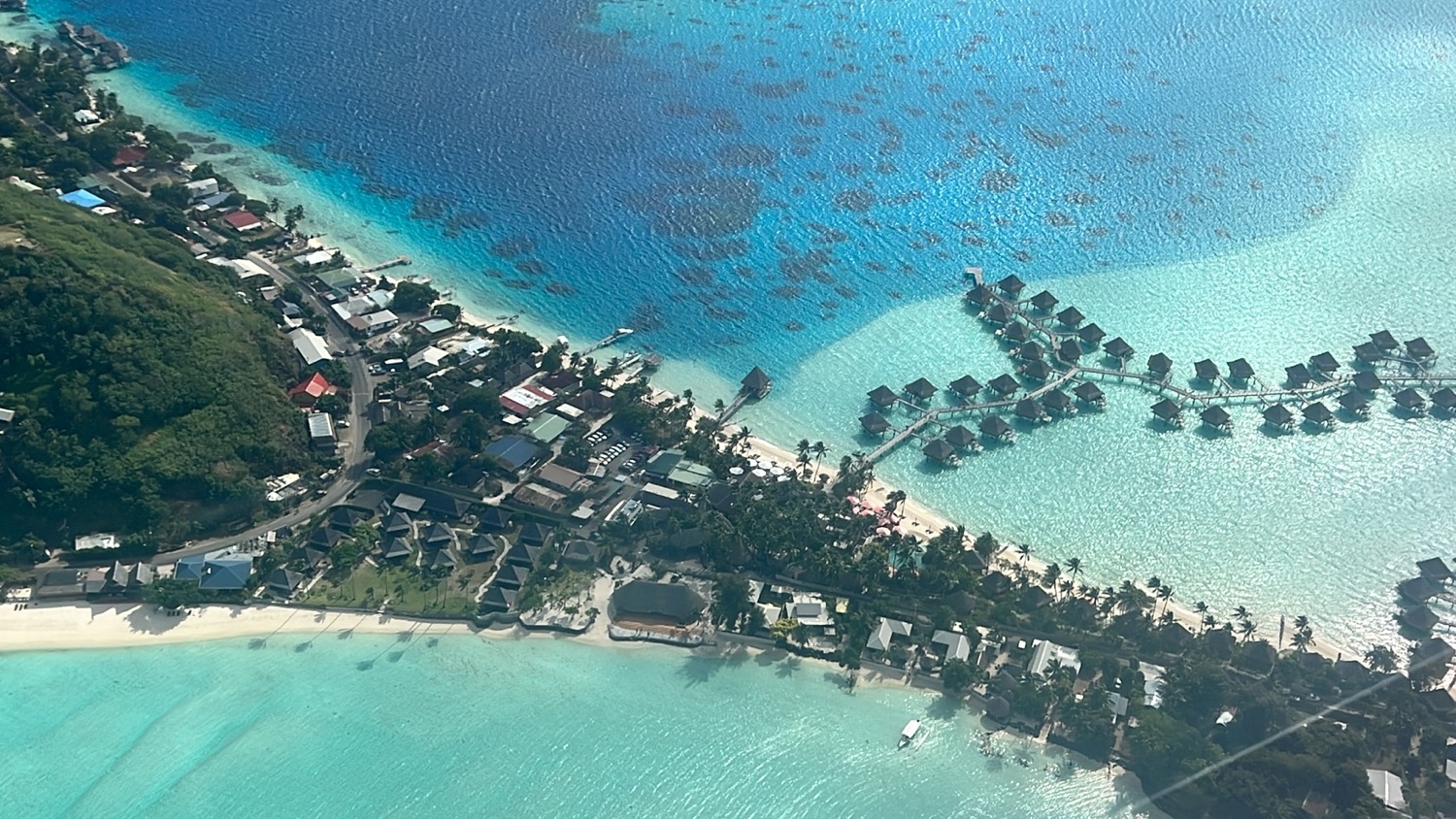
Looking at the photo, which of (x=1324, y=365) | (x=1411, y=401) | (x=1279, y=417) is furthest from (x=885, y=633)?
(x=1411, y=401)

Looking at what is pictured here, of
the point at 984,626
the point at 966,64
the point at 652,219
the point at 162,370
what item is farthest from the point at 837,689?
the point at 966,64

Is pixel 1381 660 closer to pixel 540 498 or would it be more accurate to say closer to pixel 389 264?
pixel 540 498

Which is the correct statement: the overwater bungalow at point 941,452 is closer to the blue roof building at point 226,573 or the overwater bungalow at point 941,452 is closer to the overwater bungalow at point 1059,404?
the overwater bungalow at point 1059,404

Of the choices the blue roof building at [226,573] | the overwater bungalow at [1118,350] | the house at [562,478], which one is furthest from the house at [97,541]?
the overwater bungalow at [1118,350]

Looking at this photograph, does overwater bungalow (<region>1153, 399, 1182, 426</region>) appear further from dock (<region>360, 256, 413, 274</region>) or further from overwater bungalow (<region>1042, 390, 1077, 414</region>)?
dock (<region>360, 256, 413, 274</region>)

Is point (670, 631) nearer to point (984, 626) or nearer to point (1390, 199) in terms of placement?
point (984, 626)
